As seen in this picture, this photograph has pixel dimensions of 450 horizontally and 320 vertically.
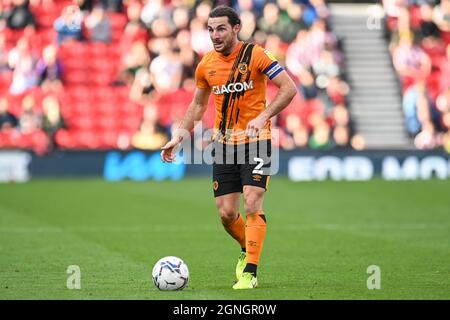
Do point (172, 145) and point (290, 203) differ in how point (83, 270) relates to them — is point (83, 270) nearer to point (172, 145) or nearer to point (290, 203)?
point (172, 145)

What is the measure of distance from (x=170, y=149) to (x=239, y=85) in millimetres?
872

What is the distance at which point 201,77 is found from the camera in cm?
895

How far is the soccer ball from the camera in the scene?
8.09 metres

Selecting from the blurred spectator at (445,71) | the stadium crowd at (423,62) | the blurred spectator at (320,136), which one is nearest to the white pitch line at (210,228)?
the blurred spectator at (320,136)

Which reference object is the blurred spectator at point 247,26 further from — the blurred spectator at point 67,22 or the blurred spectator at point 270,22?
the blurred spectator at point 67,22

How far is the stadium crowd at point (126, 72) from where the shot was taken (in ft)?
77.7

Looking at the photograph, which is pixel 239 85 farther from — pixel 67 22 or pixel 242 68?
pixel 67 22

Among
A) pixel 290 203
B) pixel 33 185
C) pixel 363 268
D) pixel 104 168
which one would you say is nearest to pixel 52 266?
pixel 363 268

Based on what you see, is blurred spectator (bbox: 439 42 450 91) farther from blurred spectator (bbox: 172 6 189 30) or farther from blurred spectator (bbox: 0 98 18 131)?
blurred spectator (bbox: 0 98 18 131)

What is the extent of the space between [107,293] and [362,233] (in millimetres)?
6272
